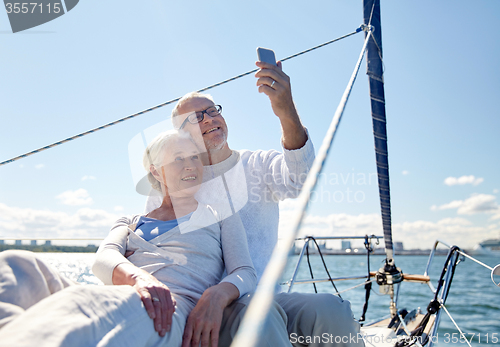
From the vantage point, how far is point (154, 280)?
797 mm

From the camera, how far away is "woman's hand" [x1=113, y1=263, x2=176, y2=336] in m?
0.70

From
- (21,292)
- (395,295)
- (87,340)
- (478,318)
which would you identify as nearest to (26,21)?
(21,292)

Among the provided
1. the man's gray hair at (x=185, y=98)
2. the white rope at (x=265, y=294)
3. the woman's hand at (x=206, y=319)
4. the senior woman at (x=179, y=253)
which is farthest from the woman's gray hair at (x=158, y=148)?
the white rope at (x=265, y=294)

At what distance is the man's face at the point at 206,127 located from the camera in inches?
56.6

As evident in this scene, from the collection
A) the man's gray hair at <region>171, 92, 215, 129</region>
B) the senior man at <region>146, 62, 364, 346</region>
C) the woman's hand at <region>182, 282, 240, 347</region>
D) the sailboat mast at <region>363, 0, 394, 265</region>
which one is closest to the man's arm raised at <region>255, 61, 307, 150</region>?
the senior man at <region>146, 62, 364, 346</region>

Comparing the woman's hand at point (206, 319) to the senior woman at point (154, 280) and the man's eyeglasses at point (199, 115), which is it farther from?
the man's eyeglasses at point (199, 115)

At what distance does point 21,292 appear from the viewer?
1.86 ft

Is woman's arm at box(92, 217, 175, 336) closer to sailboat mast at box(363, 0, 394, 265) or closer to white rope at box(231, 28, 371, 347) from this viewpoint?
white rope at box(231, 28, 371, 347)

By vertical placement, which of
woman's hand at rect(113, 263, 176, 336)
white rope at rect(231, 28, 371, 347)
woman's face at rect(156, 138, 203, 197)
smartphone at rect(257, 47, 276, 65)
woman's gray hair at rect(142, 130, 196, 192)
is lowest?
woman's hand at rect(113, 263, 176, 336)

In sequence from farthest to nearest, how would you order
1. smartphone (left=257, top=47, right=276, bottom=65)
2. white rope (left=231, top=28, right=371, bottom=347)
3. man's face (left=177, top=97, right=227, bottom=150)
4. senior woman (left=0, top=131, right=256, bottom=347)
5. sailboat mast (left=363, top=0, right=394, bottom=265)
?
sailboat mast (left=363, top=0, right=394, bottom=265) < man's face (left=177, top=97, right=227, bottom=150) < smartphone (left=257, top=47, right=276, bottom=65) < senior woman (left=0, top=131, right=256, bottom=347) < white rope (left=231, top=28, right=371, bottom=347)

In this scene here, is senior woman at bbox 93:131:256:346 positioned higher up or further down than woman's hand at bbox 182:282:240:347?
higher up

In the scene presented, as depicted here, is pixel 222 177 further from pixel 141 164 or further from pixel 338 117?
pixel 338 117

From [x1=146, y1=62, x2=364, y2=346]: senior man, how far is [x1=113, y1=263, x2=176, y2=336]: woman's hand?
9cm

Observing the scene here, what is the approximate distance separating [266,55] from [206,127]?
464 millimetres
